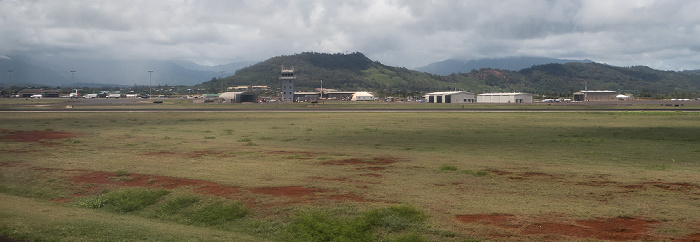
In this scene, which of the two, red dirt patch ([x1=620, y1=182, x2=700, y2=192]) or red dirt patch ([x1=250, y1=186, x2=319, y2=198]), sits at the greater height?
red dirt patch ([x1=620, y1=182, x2=700, y2=192])

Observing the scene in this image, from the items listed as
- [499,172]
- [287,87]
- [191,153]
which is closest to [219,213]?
[499,172]

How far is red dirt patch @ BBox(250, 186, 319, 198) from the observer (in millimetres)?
16180

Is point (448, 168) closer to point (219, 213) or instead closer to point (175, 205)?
point (219, 213)

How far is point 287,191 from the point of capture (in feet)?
54.7

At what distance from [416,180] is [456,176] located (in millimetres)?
1779

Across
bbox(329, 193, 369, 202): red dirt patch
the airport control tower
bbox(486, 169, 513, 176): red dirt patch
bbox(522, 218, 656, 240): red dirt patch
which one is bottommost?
bbox(522, 218, 656, 240): red dirt patch

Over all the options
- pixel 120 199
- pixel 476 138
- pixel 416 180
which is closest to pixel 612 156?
pixel 476 138

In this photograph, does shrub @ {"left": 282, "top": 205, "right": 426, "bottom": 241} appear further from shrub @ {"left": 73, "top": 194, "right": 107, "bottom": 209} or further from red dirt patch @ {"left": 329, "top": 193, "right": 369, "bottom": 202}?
shrub @ {"left": 73, "top": 194, "right": 107, "bottom": 209}

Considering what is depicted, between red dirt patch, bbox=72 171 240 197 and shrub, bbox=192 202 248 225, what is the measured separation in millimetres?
1288

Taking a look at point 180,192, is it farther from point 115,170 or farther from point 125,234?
point 115,170

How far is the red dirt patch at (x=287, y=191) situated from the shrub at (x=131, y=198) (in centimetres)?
337

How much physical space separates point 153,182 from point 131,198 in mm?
2162

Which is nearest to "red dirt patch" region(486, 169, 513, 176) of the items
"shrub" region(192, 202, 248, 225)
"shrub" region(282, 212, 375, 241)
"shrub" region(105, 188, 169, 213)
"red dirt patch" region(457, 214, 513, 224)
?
"red dirt patch" region(457, 214, 513, 224)

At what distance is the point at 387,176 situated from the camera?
1961 cm
